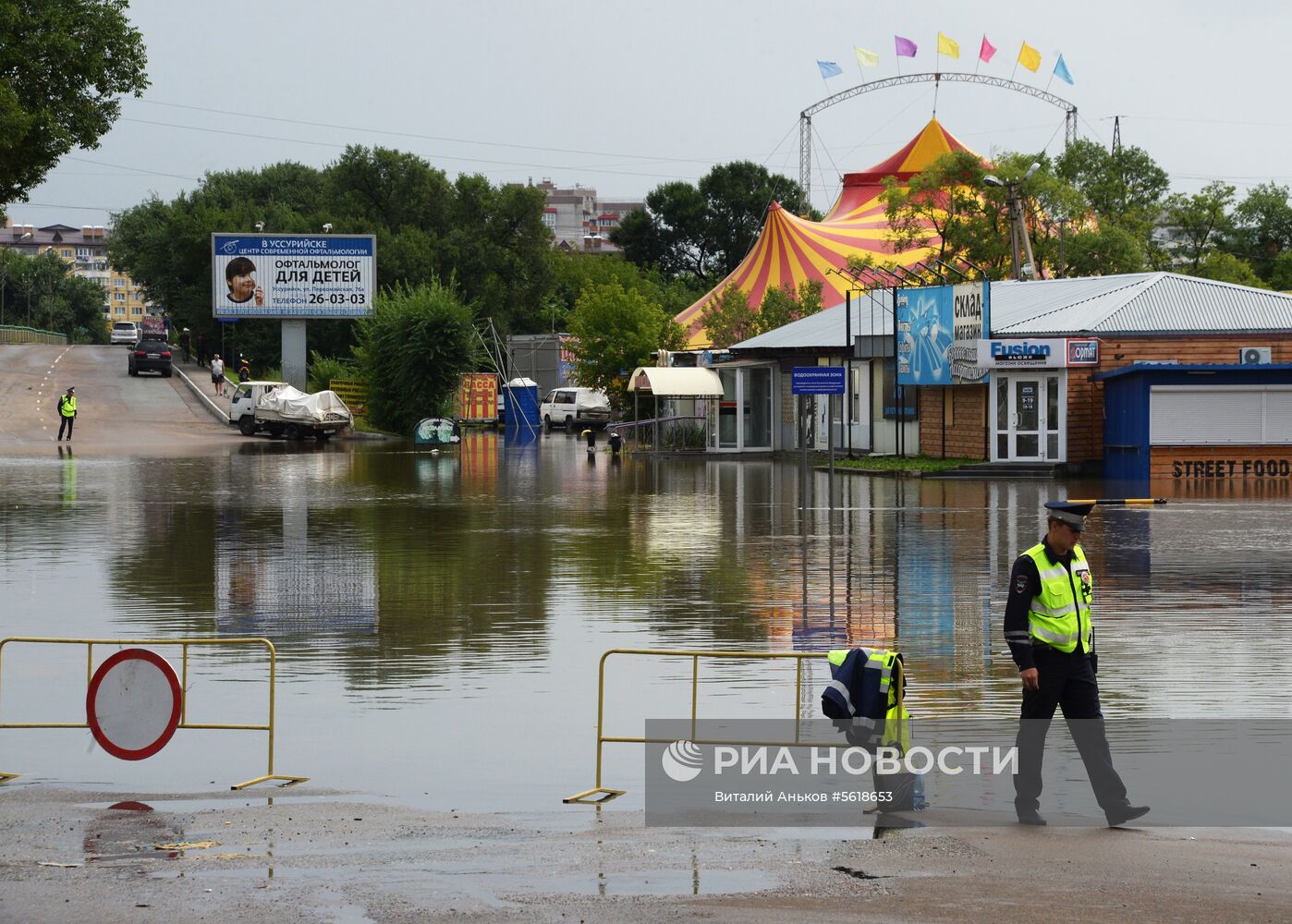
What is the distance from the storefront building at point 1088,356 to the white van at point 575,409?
105 feet

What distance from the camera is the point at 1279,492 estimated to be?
103 ft

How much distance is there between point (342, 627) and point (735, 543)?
8309 millimetres

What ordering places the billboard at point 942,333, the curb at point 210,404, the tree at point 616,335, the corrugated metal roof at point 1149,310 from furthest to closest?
the curb at point 210,404 < the tree at point 616,335 < the billboard at point 942,333 < the corrugated metal roof at point 1149,310

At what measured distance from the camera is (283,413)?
55406mm

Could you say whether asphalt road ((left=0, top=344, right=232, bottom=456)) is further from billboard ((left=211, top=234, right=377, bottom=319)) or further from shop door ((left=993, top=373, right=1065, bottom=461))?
shop door ((left=993, top=373, right=1065, bottom=461))

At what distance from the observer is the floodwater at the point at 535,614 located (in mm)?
9125

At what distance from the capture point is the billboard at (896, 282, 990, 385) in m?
38.5

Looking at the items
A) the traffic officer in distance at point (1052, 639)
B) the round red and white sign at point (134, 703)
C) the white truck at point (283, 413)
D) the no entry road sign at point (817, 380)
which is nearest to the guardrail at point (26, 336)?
the white truck at point (283, 413)

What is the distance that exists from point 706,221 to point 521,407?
53323 millimetres

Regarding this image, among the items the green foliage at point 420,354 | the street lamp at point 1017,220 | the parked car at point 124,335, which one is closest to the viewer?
the street lamp at point 1017,220

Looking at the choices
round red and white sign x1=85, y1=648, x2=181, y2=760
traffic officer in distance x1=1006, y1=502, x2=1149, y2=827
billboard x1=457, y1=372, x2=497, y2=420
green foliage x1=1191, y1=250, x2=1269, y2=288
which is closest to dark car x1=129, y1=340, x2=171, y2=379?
billboard x1=457, y1=372, x2=497, y2=420

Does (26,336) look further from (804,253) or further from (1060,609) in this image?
(1060,609)

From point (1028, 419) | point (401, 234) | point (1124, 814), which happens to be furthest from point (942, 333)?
point (401, 234)

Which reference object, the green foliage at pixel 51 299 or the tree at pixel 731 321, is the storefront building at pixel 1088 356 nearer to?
the tree at pixel 731 321
